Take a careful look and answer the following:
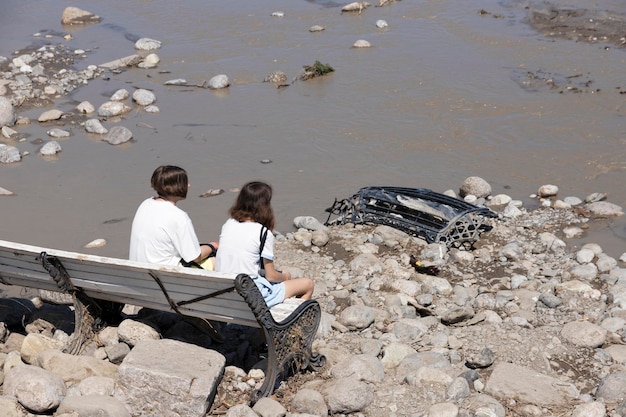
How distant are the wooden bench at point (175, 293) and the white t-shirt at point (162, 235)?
0.40 metres

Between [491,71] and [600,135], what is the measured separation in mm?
3653

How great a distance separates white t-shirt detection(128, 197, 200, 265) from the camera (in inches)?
228

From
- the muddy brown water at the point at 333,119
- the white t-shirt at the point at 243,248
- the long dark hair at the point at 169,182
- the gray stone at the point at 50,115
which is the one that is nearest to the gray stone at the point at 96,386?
the white t-shirt at the point at 243,248

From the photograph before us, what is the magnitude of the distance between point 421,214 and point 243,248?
12.8 feet

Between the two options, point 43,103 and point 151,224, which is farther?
point 43,103

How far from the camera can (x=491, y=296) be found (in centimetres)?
741

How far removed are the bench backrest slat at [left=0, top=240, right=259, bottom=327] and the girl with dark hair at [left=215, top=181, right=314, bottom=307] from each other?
1.52 ft

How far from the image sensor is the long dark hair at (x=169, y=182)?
5.79 meters

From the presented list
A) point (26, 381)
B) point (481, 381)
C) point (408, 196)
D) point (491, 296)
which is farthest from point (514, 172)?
point (26, 381)

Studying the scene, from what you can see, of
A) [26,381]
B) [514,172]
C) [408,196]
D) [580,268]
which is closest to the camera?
[26,381]

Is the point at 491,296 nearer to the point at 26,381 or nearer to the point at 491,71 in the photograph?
the point at 26,381

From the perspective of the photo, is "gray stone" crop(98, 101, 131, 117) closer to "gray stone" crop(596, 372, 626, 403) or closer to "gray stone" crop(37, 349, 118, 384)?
"gray stone" crop(37, 349, 118, 384)

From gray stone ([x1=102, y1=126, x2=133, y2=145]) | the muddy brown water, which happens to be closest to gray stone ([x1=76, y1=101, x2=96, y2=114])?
the muddy brown water

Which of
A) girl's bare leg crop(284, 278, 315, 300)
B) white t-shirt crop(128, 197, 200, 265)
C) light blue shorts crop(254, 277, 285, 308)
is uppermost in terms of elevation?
white t-shirt crop(128, 197, 200, 265)
